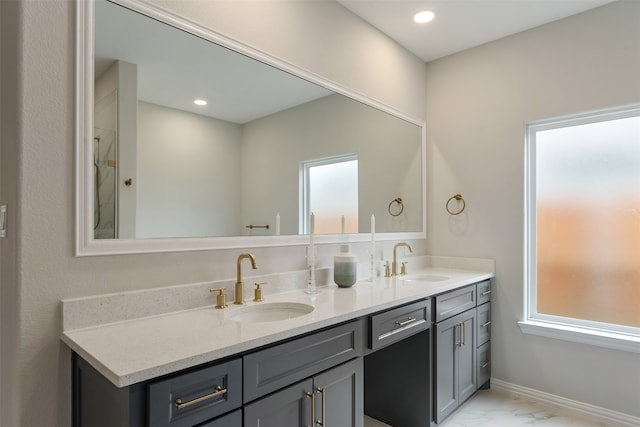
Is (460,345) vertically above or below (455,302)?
below

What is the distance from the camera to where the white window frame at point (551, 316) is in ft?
7.52

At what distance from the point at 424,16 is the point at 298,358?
2.30 m

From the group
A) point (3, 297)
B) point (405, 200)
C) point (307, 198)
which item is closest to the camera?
point (3, 297)

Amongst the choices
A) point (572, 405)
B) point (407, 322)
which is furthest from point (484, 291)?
point (407, 322)

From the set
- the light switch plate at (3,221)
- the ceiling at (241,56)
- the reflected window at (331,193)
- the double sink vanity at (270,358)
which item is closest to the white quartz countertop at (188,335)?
the double sink vanity at (270,358)

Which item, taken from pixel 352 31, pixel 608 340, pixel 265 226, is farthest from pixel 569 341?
pixel 352 31

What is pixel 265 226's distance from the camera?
197 centimetres

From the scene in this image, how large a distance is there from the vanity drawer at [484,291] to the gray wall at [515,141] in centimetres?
8

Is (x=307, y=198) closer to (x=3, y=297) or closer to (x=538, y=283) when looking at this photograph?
(x=3, y=297)

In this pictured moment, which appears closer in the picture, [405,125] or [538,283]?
[538,283]

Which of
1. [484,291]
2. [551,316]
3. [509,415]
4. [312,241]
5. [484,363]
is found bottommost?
[509,415]

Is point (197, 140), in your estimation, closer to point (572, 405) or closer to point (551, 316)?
point (551, 316)

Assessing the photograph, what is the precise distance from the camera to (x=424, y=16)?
8.16 feet

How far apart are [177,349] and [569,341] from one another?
2497mm
